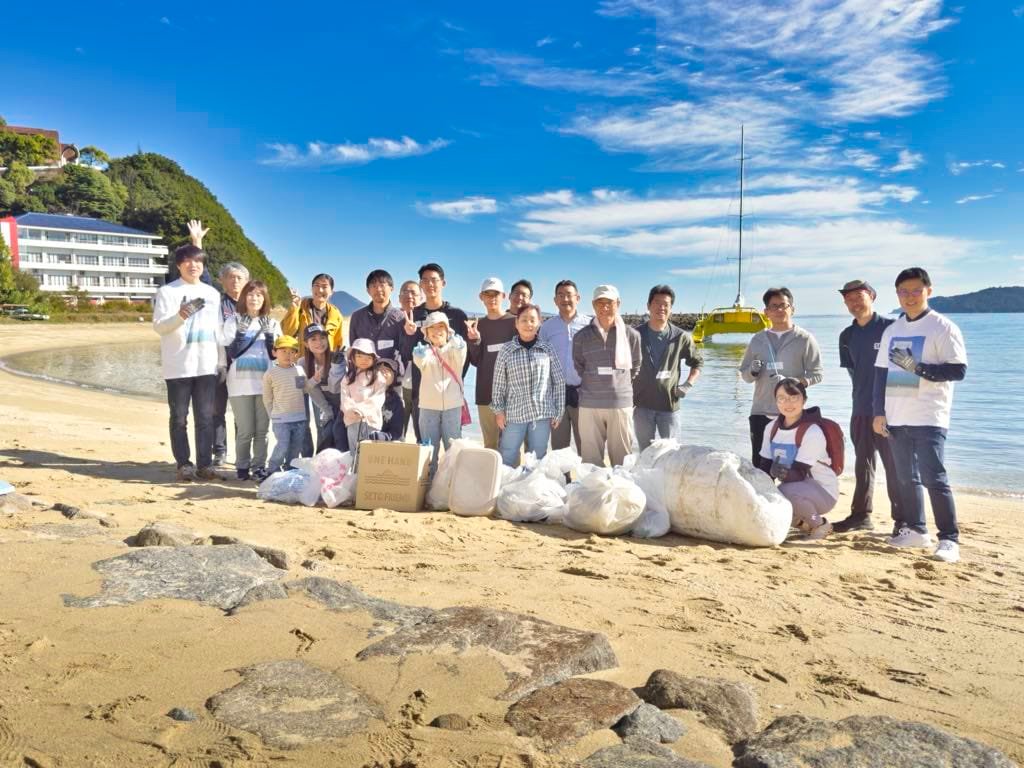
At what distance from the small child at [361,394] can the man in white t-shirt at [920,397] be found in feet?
12.1

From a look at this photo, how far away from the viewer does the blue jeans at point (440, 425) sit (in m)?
5.74

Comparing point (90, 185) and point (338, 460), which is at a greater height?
point (90, 185)

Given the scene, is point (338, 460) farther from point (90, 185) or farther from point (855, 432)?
point (90, 185)

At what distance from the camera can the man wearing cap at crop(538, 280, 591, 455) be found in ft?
20.2

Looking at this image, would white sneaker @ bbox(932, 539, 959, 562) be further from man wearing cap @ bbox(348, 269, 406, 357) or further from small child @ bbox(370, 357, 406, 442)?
man wearing cap @ bbox(348, 269, 406, 357)

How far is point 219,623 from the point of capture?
2.79 m

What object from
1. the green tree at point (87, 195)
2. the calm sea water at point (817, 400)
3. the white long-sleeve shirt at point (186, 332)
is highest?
the green tree at point (87, 195)

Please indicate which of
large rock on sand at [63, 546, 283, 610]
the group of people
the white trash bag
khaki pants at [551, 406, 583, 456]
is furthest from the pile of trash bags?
large rock on sand at [63, 546, 283, 610]

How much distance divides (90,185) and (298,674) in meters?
81.0

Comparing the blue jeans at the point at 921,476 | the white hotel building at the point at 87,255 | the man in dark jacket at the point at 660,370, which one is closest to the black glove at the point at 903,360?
the blue jeans at the point at 921,476

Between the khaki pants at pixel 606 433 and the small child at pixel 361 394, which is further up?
the small child at pixel 361 394

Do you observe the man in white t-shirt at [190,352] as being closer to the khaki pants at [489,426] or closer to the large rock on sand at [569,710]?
the khaki pants at [489,426]

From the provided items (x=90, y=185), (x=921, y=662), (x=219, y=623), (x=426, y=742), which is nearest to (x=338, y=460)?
(x=219, y=623)

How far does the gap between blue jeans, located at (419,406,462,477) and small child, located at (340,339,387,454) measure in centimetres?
37
